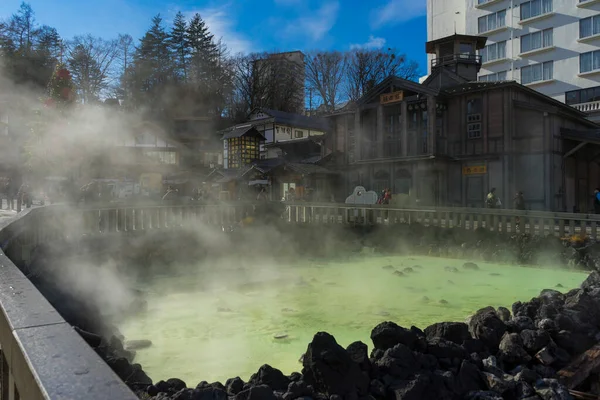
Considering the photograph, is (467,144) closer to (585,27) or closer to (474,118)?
(474,118)

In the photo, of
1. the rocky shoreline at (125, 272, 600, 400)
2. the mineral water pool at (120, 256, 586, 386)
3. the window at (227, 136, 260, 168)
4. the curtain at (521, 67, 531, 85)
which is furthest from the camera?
the curtain at (521, 67, 531, 85)

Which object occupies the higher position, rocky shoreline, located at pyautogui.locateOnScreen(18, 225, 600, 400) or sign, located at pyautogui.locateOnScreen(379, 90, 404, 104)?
sign, located at pyautogui.locateOnScreen(379, 90, 404, 104)

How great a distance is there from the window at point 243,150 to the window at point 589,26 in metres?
26.2

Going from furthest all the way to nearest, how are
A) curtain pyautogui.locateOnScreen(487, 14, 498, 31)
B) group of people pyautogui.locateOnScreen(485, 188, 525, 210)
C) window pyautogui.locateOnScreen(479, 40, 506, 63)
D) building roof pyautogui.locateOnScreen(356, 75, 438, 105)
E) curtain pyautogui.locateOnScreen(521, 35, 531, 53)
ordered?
1. curtain pyautogui.locateOnScreen(487, 14, 498, 31)
2. window pyautogui.locateOnScreen(479, 40, 506, 63)
3. curtain pyautogui.locateOnScreen(521, 35, 531, 53)
4. building roof pyautogui.locateOnScreen(356, 75, 438, 105)
5. group of people pyautogui.locateOnScreen(485, 188, 525, 210)

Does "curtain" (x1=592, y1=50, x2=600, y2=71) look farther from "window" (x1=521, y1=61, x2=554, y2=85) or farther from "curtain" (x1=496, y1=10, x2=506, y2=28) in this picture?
"curtain" (x1=496, y1=10, x2=506, y2=28)

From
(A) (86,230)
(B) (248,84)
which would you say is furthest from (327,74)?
(A) (86,230)

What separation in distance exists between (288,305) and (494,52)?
37.4 m

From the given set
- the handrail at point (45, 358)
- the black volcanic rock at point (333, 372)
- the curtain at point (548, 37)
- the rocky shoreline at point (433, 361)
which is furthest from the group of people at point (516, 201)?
the curtain at point (548, 37)

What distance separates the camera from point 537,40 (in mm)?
34125

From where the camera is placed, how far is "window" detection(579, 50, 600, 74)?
3036cm

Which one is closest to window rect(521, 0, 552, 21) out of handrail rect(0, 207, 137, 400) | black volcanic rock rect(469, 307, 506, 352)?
black volcanic rock rect(469, 307, 506, 352)

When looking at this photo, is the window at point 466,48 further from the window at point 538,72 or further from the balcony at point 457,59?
the window at point 538,72

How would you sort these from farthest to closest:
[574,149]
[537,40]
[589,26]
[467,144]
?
[537,40], [589,26], [467,144], [574,149]

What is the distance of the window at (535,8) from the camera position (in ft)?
109
